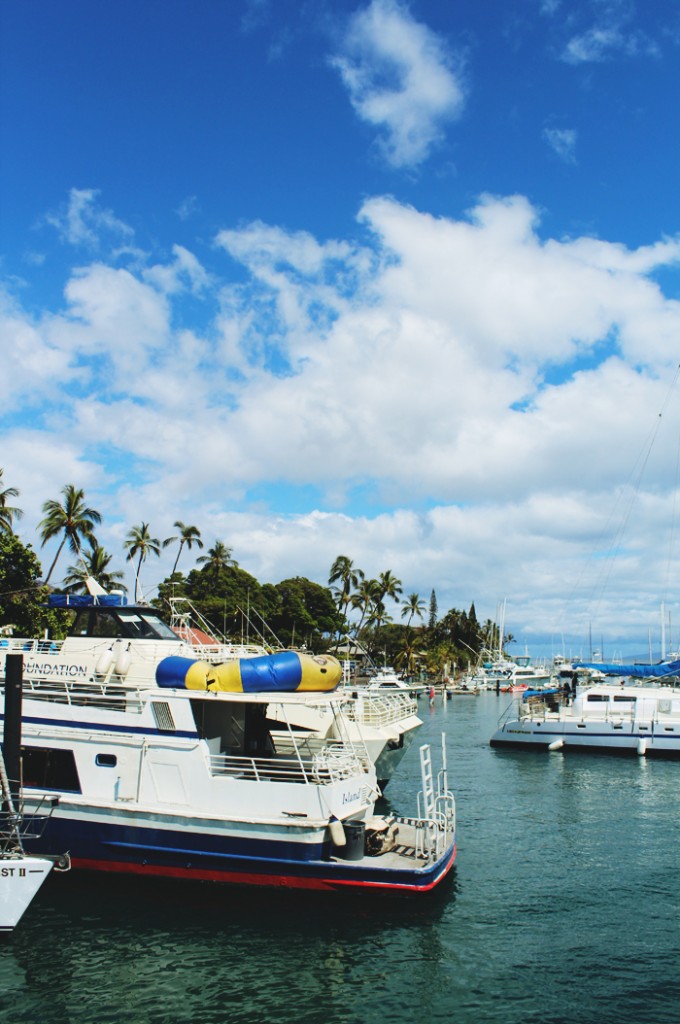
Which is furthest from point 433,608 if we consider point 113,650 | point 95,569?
point 113,650

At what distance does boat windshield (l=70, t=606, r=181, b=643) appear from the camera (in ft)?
64.5

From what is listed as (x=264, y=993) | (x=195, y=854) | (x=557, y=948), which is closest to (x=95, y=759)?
(x=195, y=854)

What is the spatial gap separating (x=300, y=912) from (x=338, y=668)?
16.6 ft

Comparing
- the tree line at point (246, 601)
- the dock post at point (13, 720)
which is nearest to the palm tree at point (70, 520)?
the tree line at point (246, 601)

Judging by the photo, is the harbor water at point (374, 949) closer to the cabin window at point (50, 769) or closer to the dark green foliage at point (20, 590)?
the cabin window at point (50, 769)

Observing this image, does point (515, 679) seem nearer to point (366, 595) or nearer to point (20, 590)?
point (366, 595)

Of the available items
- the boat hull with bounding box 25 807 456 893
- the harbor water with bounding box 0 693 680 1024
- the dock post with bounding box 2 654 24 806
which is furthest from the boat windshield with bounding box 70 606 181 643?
the harbor water with bounding box 0 693 680 1024

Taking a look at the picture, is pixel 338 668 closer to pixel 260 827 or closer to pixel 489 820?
pixel 260 827

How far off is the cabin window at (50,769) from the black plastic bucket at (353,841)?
6036 mm

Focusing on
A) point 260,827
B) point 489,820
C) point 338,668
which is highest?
point 338,668

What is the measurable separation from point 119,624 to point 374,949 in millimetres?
10318

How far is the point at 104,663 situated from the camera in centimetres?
1802

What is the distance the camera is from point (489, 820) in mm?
23312

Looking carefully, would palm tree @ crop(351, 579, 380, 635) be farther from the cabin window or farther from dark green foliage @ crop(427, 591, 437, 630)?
the cabin window
